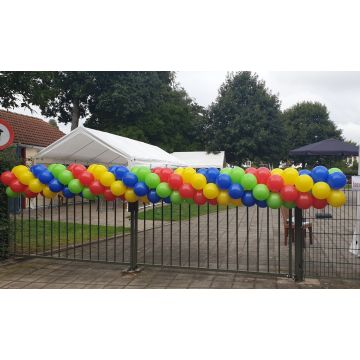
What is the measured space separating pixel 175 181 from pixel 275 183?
1486 mm

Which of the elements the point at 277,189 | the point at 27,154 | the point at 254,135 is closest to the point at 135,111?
the point at 254,135

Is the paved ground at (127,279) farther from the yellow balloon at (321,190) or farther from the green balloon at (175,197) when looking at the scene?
the yellow balloon at (321,190)

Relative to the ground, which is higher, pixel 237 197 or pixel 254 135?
pixel 254 135

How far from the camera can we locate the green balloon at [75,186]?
20.0 feet

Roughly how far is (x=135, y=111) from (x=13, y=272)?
2377cm

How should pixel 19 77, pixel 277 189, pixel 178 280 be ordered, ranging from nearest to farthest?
pixel 277 189 → pixel 178 280 → pixel 19 77

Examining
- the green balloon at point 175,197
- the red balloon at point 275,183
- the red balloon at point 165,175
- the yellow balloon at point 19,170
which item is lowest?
the green balloon at point 175,197

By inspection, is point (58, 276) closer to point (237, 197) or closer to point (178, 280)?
point (178, 280)

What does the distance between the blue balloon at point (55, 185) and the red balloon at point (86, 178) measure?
0.40 m

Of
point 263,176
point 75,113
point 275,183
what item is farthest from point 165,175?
point 75,113

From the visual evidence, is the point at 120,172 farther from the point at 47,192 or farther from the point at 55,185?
the point at 47,192

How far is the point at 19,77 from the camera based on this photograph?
8.74m

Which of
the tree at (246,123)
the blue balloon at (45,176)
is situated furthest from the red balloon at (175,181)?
the tree at (246,123)

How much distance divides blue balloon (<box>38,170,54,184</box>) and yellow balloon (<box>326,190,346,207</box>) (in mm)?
4425
